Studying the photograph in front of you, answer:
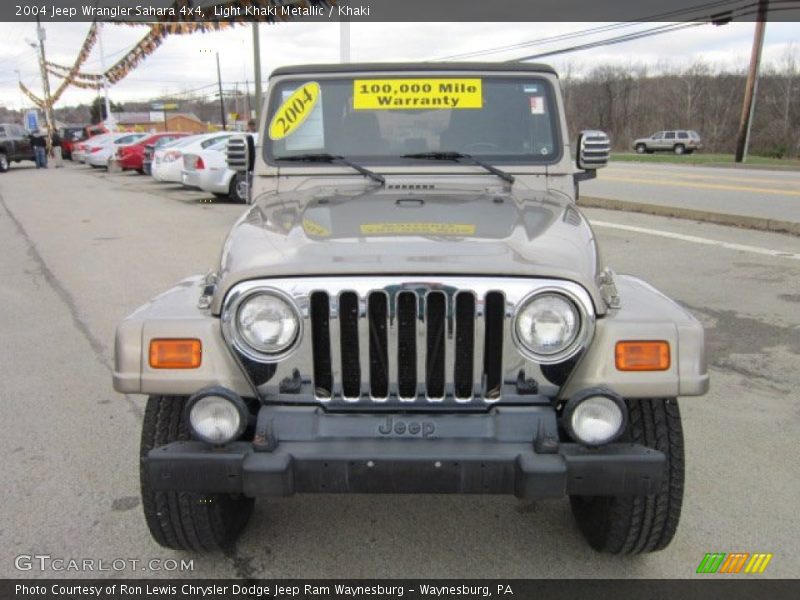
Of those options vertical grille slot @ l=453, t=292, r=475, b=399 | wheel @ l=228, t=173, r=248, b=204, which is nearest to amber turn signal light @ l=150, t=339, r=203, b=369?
vertical grille slot @ l=453, t=292, r=475, b=399

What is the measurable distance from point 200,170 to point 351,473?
14.5 m

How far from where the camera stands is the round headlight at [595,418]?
2193 millimetres

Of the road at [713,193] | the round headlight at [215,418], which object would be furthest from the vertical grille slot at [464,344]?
the road at [713,193]

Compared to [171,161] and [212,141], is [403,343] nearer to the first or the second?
[212,141]

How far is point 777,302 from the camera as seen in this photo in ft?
21.3

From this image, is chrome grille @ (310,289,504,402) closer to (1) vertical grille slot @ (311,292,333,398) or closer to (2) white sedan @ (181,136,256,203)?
(1) vertical grille slot @ (311,292,333,398)

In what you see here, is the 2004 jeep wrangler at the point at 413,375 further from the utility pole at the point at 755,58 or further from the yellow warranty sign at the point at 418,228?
the utility pole at the point at 755,58

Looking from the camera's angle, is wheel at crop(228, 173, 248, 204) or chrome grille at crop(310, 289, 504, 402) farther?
wheel at crop(228, 173, 248, 204)

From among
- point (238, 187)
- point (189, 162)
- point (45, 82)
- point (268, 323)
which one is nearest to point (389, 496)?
point (268, 323)

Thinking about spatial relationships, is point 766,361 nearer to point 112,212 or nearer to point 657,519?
point 657,519

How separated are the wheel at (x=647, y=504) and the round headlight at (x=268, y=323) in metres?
1.15

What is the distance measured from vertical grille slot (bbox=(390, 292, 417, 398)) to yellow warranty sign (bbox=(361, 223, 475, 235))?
351 millimetres

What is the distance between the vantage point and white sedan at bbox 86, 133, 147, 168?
93.3 feet

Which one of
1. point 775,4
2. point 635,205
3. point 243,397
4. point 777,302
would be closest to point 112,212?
point 635,205
